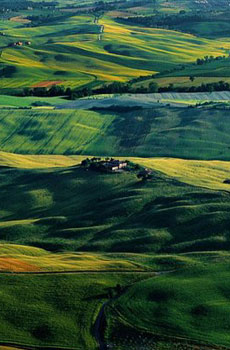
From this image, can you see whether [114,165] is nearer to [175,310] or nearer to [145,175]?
[145,175]

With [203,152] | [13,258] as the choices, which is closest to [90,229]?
[13,258]

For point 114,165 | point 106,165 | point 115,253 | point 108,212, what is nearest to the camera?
point 115,253

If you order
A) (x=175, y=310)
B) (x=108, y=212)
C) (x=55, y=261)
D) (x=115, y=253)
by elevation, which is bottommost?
(x=108, y=212)

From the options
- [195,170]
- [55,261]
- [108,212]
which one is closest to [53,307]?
[55,261]

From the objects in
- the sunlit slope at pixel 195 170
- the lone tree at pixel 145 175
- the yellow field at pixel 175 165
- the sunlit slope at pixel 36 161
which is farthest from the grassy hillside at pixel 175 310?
the sunlit slope at pixel 36 161

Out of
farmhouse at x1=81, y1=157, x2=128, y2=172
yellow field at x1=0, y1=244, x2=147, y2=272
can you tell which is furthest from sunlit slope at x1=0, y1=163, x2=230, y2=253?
yellow field at x1=0, y1=244, x2=147, y2=272

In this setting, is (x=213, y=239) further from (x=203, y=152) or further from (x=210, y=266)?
(x=203, y=152)

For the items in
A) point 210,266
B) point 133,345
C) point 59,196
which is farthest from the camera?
point 59,196

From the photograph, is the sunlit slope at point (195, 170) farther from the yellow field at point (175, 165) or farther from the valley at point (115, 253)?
the valley at point (115, 253)
